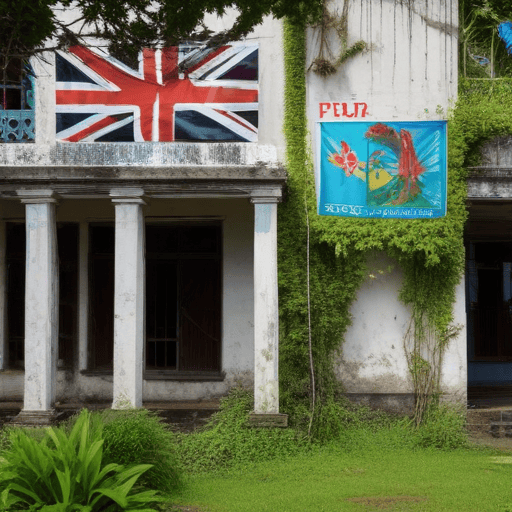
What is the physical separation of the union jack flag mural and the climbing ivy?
3.48ft

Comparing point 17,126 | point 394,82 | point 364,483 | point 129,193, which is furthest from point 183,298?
point 364,483

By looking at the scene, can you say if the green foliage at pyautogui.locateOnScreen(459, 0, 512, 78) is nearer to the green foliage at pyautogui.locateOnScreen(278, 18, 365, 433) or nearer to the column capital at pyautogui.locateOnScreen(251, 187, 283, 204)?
the green foliage at pyautogui.locateOnScreen(278, 18, 365, 433)

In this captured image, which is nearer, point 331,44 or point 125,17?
point 125,17

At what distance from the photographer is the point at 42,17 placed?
23.2 ft

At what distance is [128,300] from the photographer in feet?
33.6

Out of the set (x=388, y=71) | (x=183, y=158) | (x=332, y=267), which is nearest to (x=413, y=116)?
(x=388, y=71)

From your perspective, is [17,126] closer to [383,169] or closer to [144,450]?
[383,169]

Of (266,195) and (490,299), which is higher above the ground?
(266,195)

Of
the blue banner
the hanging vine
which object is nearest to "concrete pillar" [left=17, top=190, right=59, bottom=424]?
the blue banner

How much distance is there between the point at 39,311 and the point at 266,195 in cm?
340

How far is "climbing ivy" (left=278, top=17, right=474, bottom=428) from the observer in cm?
1073

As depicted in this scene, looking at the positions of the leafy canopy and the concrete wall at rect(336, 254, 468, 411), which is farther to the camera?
the concrete wall at rect(336, 254, 468, 411)

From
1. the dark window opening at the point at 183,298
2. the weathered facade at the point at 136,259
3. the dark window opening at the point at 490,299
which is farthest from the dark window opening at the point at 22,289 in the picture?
the dark window opening at the point at 490,299

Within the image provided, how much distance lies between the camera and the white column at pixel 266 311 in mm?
10156
